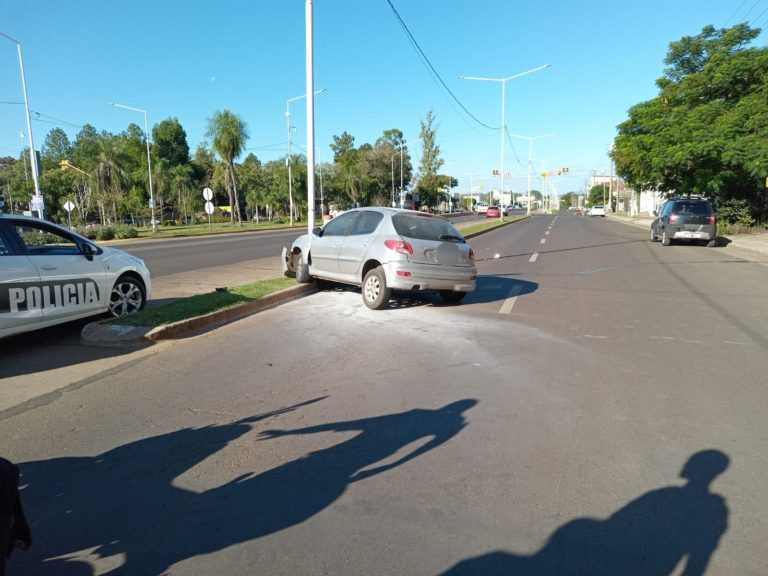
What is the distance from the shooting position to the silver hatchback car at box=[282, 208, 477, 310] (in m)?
8.87

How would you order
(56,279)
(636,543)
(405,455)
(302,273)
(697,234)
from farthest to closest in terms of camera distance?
(697,234) → (302,273) → (56,279) → (405,455) → (636,543)

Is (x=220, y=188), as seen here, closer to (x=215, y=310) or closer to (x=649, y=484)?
(x=215, y=310)

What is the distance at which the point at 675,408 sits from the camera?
466 centimetres

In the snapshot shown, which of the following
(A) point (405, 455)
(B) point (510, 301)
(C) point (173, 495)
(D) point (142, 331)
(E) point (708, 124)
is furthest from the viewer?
(E) point (708, 124)

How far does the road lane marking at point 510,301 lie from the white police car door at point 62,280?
6025 mm

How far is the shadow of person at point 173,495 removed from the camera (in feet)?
9.15

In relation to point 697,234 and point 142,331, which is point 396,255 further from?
point 697,234

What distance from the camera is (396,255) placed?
883 centimetres

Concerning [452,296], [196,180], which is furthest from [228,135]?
[452,296]

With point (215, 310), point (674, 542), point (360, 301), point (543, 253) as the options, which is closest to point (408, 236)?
point (360, 301)

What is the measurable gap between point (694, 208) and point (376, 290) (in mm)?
17022

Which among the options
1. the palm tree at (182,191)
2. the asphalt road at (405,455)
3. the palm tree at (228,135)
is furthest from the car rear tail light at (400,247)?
the palm tree at (182,191)

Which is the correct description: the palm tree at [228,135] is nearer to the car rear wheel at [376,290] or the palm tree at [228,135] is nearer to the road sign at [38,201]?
the road sign at [38,201]

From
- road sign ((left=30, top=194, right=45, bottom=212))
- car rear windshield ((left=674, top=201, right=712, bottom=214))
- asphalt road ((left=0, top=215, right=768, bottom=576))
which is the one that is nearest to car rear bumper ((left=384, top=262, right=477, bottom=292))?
asphalt road ((left=0, top=215, right=768, bottom=576))
